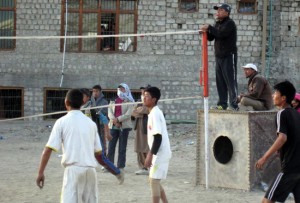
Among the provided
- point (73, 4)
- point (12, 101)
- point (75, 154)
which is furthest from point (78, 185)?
point (73, 4)

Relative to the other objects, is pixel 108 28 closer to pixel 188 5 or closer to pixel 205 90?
pixel 188 5

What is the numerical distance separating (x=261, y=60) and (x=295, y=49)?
4.34ft

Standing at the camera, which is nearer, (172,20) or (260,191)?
(260,191)

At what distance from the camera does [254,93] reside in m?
10.7

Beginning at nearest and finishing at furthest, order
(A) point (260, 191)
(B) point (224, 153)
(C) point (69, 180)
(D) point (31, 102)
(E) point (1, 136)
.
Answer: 1. (C) point (69, 180)
2. (A) point (260, 191)
3. (B) point (224, 153)
4. (E) point (1, 136)
5. (D) point (31, 102)

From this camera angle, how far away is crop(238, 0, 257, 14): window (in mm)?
23500

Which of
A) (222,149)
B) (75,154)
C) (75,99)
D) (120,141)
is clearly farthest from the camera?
(120,141)

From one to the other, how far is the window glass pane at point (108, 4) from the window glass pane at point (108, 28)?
0.24m

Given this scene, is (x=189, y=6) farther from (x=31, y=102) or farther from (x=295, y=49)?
(x=31, y=102)

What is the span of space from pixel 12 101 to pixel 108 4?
4685 millimetres

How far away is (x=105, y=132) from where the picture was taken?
11.7 meters

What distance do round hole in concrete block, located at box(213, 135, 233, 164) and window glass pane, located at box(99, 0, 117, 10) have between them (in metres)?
12.7

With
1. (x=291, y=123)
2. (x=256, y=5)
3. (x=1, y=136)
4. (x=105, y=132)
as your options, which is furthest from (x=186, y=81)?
(x=291, y=123)

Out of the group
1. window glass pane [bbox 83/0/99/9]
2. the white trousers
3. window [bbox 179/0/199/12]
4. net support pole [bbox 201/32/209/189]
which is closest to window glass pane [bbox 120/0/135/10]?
window glass pane [bbox 83/0/99/9]
